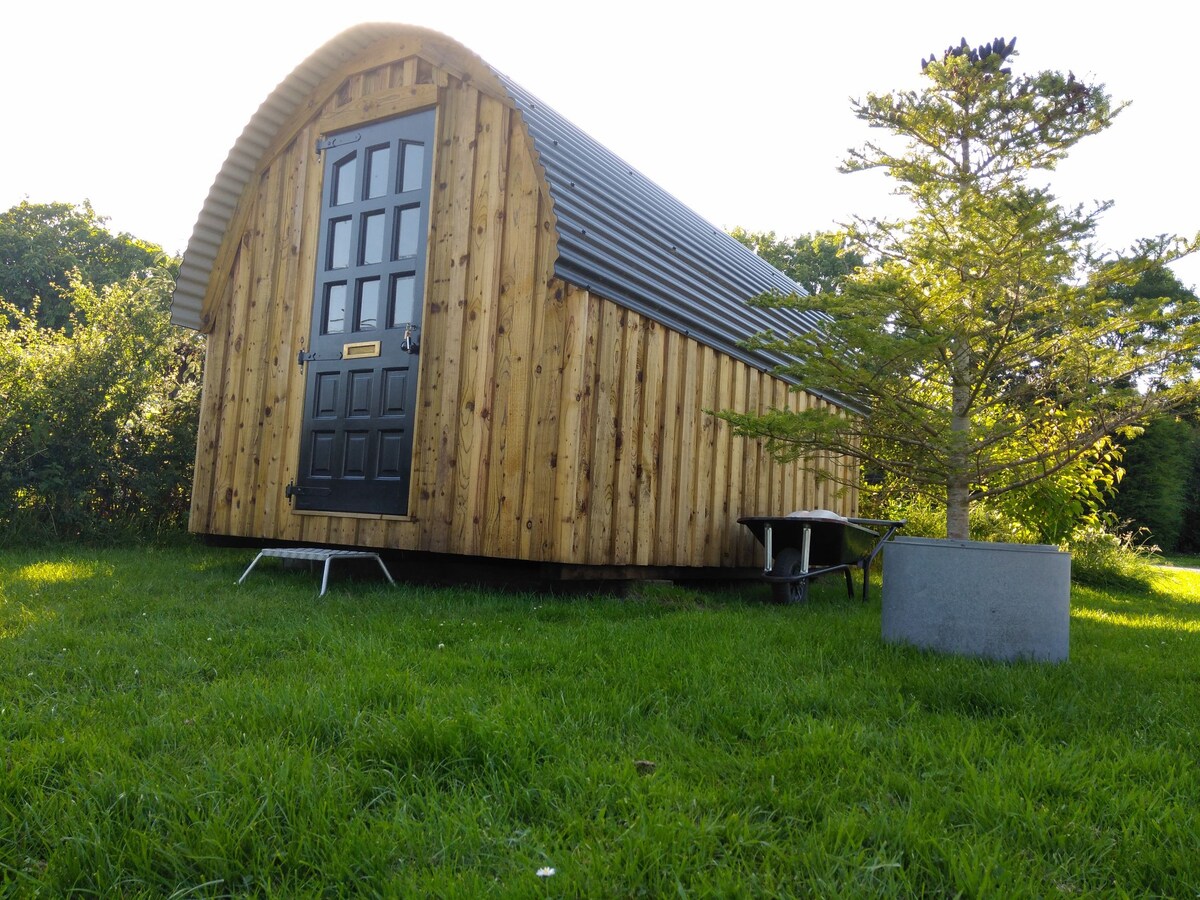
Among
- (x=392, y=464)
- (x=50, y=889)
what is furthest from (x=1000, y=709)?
(x=392, y=464)

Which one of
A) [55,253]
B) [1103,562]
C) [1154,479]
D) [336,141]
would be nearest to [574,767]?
[336,141]

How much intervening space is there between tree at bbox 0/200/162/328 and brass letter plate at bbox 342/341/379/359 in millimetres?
24014

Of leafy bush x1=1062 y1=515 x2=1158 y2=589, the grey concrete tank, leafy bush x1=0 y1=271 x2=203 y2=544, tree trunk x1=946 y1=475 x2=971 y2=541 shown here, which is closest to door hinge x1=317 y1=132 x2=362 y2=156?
leafy bush x1=0 y1=271 x2=203 y2=544

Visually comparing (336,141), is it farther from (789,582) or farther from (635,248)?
(789,582)

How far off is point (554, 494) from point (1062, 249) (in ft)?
11.1

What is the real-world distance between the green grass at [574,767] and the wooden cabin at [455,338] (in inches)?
80.8

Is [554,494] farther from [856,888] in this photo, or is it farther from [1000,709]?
[856,888]

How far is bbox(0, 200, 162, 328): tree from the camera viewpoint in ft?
89.7

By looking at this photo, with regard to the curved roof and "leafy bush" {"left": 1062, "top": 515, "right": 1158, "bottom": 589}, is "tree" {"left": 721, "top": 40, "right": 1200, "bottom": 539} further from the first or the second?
"leafy bush" {"left": 1062, "top": 515, "right": 1158, "bottom": 589}

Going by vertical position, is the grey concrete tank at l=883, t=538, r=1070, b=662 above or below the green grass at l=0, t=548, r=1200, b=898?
above

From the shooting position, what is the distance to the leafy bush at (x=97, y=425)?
892cm

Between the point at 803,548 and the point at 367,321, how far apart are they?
4.09 m

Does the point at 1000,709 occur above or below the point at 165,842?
above

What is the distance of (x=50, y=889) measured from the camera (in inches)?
69.4
